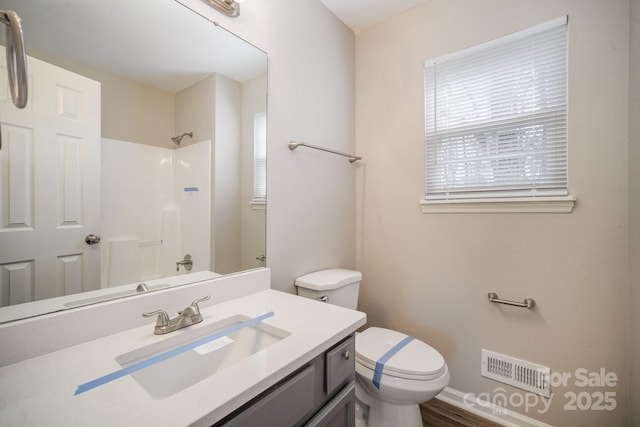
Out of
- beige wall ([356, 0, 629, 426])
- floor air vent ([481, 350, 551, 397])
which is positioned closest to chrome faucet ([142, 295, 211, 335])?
beige wall ([356, 0, 629, 426])

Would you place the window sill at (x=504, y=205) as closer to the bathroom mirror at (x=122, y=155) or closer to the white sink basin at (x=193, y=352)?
the bathroom mirror at (x=122, y=155)

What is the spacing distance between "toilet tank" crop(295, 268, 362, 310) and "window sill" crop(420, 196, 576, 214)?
0.64 metres

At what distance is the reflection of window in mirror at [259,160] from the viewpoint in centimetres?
133

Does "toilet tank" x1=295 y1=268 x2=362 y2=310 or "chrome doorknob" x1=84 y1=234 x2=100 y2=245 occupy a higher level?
"chrome doorknob" x1=84 y1=234 x2=100 y2=245

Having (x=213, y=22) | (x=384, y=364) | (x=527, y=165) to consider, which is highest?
(x=213, y=22)

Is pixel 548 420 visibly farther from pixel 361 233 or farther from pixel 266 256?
pixel 266 256

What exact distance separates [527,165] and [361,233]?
1.06m

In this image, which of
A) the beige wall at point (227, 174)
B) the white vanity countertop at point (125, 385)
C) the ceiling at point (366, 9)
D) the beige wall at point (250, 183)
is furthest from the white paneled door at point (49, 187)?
the ceiling at point (366, 9)

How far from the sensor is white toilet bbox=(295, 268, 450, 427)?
115cm

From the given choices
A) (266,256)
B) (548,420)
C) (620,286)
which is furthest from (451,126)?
(548,420)

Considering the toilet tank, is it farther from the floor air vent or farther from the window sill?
the floor air vent

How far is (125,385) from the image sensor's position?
591mm

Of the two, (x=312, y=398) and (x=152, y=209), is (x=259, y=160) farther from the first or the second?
(x=312, y=398)

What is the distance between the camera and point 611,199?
1196 millimetres
